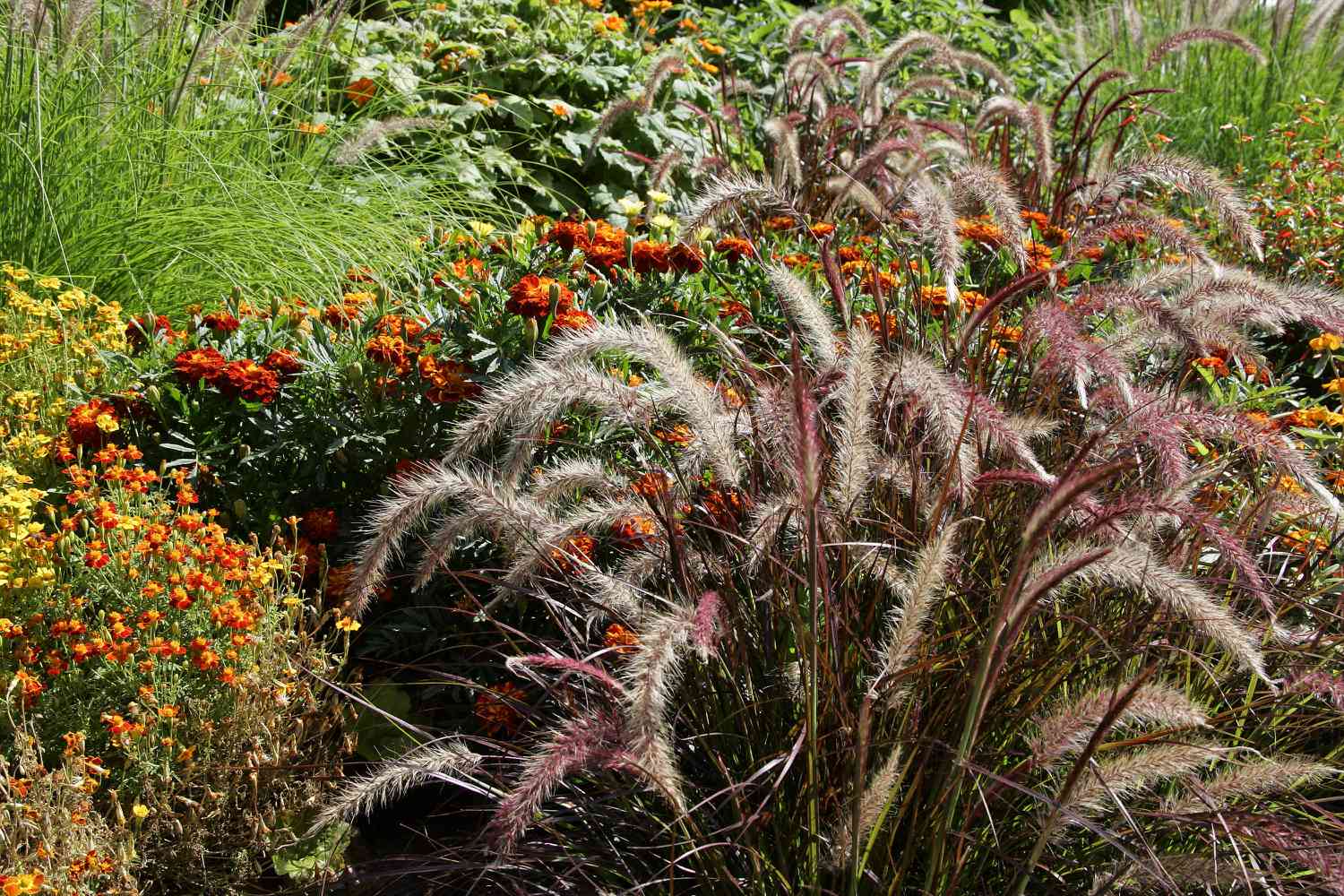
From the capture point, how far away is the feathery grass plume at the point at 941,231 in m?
2.64

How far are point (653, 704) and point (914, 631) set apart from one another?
38cm

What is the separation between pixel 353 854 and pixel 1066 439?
183cm

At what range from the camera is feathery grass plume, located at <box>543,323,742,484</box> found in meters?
2.19

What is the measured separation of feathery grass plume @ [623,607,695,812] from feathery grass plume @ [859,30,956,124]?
370 centimetres

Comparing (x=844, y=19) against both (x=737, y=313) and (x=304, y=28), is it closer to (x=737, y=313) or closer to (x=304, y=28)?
(x=304, y=28)

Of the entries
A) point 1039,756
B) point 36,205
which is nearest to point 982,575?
point 1039,756

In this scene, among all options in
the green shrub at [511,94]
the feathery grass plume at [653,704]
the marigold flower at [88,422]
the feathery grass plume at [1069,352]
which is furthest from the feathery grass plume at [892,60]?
the feathery grass plume at [653,704]

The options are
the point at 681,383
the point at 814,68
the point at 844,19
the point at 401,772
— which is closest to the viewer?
the point at 401,772

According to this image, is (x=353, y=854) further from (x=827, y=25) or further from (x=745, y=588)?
(x=827, y=25)

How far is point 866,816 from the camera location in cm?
183

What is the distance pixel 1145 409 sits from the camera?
234 centimetres

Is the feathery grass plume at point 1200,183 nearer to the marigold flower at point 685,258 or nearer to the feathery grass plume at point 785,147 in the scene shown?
the marigold flower at point 685,258

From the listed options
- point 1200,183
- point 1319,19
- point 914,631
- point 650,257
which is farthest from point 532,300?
point 1319,19

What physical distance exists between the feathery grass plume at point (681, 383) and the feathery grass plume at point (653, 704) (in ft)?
1.28
